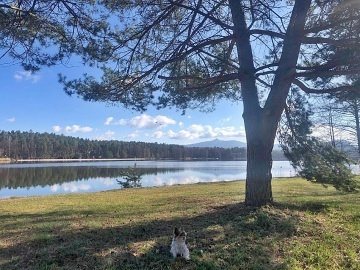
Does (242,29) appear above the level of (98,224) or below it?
above

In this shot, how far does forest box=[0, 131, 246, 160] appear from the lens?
9988cm

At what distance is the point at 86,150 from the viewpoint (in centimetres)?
10894

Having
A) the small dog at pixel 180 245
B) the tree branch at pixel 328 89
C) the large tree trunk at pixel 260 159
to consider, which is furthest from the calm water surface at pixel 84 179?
the small dog at pixel 180 245

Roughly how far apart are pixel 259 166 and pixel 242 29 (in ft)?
9.21

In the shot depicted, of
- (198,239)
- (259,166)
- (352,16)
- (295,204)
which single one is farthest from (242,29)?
(198,239)

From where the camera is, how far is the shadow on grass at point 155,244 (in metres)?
3.99

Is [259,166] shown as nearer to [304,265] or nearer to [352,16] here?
[304,265]

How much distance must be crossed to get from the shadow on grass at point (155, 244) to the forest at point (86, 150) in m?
92.0

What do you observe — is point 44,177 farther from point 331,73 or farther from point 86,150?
point 86,150

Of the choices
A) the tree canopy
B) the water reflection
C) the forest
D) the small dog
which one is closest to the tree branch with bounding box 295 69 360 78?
the tree canopy

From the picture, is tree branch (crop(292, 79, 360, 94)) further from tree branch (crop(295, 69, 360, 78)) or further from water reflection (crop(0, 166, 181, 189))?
water reflection (crop(0, 166, 181, 189))

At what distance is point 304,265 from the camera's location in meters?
4.19

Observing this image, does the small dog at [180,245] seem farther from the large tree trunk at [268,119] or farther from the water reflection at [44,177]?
the water reflection at [44,177]

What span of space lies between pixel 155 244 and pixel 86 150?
108673 millimetres
